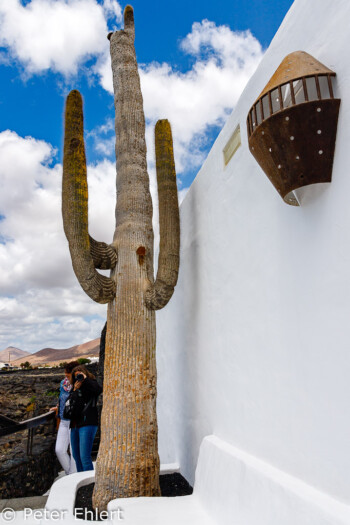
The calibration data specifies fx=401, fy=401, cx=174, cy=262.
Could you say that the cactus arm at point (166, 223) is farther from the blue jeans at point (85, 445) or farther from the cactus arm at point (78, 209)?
the blue jeans at point (85, 445)

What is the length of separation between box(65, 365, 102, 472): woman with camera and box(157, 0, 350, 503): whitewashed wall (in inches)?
40.2

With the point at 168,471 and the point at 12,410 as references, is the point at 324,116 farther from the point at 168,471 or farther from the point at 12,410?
the point at 12,410

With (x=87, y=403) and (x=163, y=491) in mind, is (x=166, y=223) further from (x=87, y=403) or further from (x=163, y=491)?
(x=163, y=491)

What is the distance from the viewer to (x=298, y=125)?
1633 millimetres

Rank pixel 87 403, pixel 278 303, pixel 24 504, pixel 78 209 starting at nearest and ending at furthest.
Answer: pixel 278 303, pixel 78 209, pixel 24 504, pixel 87 403

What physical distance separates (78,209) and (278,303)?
1.82 meters

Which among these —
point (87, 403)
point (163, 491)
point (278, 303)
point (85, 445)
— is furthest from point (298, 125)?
point (85, 445)

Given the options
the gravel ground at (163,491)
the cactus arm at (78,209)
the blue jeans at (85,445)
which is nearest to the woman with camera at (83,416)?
the blue jeans at (85,445)

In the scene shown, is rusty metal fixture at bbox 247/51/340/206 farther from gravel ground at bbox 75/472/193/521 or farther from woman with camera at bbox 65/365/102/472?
woman with camera at bbox 65/365/102/472

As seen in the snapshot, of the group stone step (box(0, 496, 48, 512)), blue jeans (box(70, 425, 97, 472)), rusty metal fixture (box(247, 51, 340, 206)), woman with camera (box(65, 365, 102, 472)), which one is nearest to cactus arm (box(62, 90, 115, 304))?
woman with camera (box(65, 365, 102, 472))

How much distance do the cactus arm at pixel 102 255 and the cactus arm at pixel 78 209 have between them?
0.15 meters

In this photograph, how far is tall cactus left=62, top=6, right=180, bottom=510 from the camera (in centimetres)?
319

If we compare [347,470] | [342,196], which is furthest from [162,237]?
[347,470]

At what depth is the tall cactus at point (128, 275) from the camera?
319cm
